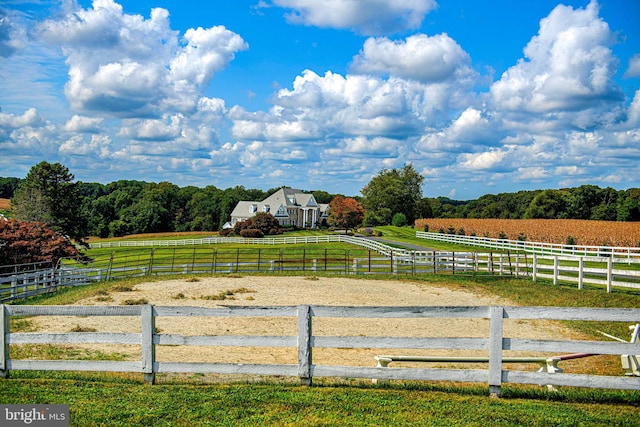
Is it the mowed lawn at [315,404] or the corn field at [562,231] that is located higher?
the corn field at [562,231]

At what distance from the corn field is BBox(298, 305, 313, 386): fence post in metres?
41.6

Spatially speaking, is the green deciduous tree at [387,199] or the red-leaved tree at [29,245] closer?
the red-leaved tree at [29,245]

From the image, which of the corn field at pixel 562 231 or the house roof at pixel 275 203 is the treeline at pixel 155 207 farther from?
the corn field at pixel 562 231

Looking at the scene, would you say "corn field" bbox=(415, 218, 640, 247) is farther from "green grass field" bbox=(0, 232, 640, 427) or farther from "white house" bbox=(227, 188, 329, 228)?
"white house" bbox=(227, 188, 329, 228)

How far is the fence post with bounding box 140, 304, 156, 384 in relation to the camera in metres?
7.57

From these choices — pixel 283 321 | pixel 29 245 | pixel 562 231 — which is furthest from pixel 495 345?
pixel 562 231

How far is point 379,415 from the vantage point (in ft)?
20.2

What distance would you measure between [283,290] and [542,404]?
1717 cm

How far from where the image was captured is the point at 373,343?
716 cm

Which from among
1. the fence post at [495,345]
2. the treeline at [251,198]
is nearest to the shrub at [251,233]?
the treeline at [251,198]

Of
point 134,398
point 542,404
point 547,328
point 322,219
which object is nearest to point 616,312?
point 542,404

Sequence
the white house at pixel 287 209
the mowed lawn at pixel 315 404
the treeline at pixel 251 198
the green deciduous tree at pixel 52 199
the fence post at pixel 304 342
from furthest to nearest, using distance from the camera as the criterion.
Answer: the white house at pixel 287 209 < the treeline at pixel 251 198 < the green deciduous tree at pixel 52 199 < the fence post at pixel 304 342 < the mowed lawn at pixel 315 404

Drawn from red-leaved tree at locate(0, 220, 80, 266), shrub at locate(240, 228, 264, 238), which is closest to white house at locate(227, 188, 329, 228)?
shrub at locate(240, 228, 264, 238)

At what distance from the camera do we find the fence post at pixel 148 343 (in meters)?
7.57
